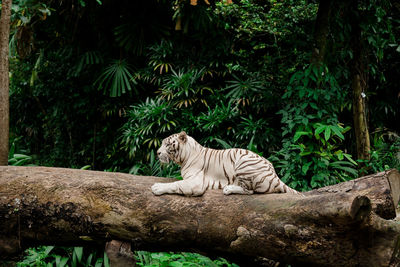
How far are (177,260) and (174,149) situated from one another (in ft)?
5.58

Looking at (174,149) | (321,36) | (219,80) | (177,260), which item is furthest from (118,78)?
(174,149)

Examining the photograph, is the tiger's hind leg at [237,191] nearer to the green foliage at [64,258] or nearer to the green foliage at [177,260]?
the green foliage at [177,260]

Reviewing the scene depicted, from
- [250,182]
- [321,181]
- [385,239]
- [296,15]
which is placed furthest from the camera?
[296,15]

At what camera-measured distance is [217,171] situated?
10.5 feet

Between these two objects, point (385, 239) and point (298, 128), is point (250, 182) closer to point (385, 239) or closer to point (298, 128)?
point (385, 239)

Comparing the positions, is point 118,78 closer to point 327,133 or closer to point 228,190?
point 327,133

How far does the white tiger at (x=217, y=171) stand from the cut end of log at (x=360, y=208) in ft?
2.88

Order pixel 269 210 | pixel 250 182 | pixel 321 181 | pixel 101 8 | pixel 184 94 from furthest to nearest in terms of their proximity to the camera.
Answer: pixel 101 8, pixel 184 94, pixel 321 181, pixel 250 182, pixel 269 210

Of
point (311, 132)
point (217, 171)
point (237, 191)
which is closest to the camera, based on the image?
point (237, 191)

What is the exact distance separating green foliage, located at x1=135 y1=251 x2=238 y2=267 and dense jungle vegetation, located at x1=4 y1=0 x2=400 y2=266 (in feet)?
4.83

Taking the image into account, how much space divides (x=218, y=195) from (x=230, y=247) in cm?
44

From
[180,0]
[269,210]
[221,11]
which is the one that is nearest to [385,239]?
[269,210]

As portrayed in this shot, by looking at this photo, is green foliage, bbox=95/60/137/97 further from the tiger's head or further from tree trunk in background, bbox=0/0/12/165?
the tiger's head

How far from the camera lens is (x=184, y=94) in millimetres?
6656
